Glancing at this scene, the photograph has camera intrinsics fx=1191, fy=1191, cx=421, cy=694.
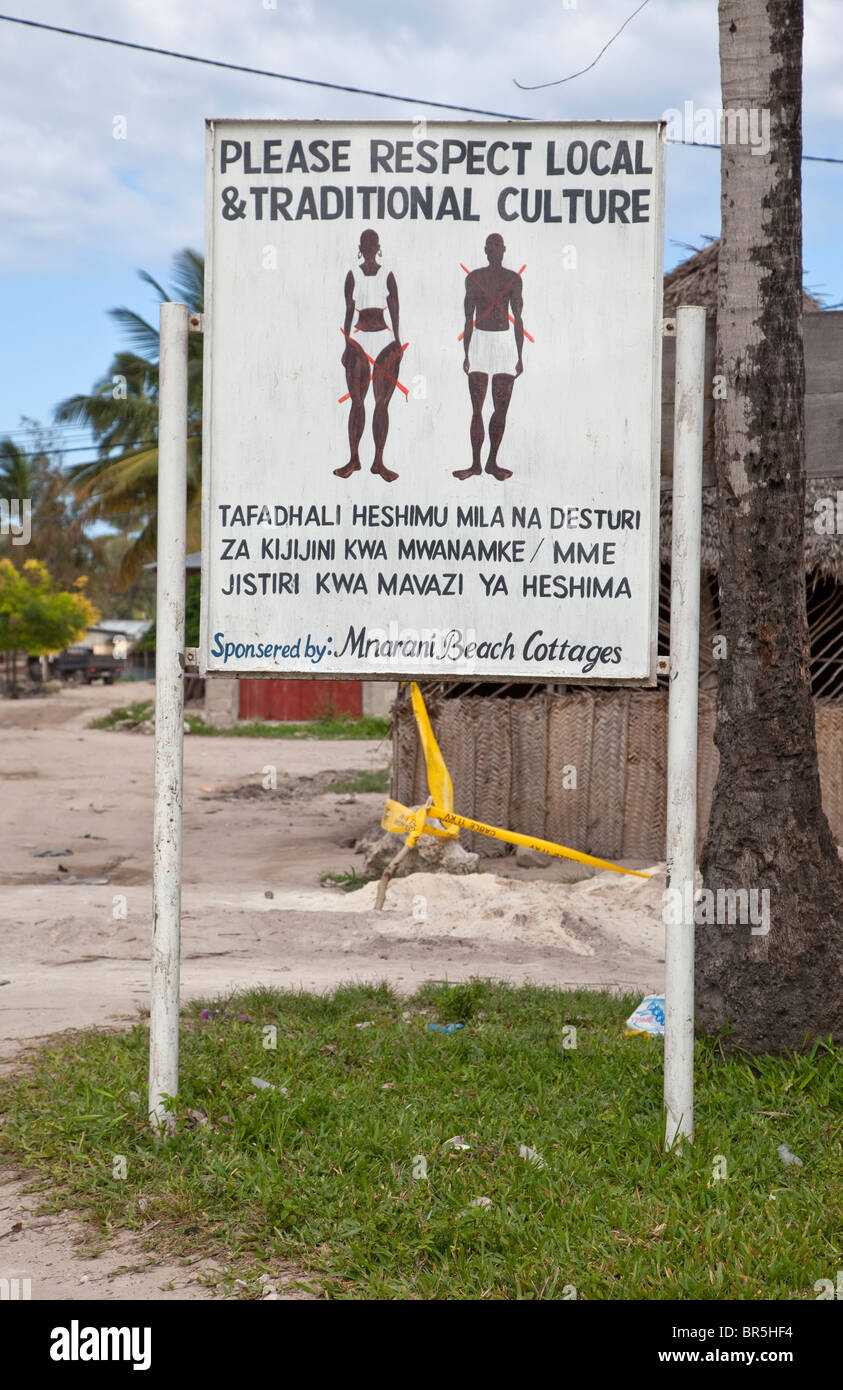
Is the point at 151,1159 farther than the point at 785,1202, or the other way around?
the point at 151,1159

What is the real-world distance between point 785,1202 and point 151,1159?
183cm

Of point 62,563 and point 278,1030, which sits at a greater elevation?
point 62,563

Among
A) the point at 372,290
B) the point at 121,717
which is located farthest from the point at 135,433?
the point at 372,290

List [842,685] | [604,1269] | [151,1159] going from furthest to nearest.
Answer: [842,685], [151,1159], [604,1269]

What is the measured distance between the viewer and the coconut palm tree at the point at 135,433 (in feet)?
82.1

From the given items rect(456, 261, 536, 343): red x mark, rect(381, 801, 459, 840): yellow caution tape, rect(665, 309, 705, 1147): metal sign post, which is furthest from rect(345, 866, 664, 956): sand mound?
rect(456, 261, 536, 343): red x mark

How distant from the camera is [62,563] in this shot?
56.1 metres

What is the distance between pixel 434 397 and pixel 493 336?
265 mm

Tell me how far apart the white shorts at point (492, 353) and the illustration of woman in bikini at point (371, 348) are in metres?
0.24

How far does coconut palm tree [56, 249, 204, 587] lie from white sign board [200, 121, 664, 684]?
20250 mm

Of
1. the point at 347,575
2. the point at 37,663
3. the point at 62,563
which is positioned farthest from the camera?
the point at 62,563

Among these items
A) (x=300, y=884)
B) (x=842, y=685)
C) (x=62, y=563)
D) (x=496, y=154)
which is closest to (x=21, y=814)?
(x=300, y=884)

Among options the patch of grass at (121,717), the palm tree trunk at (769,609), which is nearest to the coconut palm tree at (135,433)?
the patch of grass at (121,717)

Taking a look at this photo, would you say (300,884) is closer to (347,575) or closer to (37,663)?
(347,575)
